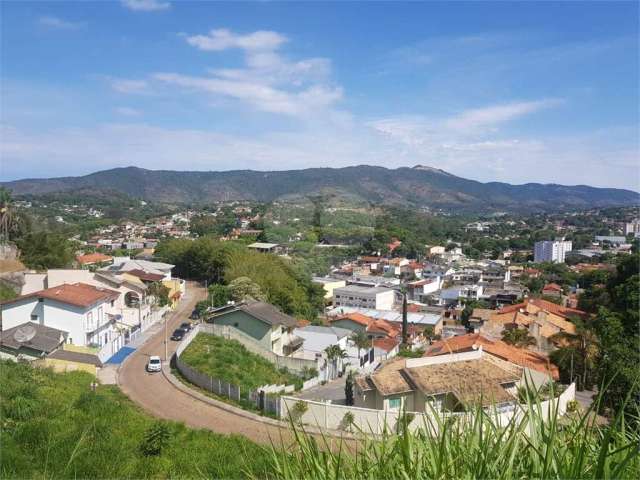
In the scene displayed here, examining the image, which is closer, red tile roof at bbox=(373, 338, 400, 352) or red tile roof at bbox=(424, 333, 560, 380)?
red tile roof at bbox=(424, 333, 560, 380)

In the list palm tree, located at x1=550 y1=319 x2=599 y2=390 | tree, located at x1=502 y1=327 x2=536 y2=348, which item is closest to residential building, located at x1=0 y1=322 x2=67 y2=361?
palm tree, located at x1=550 y1=319 x2=599 y2=390

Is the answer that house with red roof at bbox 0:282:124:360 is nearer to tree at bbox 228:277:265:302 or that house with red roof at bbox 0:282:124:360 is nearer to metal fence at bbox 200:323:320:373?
metal fence at bbox 200:323:320:373

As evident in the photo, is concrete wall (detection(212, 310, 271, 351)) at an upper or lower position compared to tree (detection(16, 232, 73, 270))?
lower

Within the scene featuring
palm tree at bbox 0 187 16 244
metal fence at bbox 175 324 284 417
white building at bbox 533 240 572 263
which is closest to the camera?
metal fence at bbox 175 324 284 417

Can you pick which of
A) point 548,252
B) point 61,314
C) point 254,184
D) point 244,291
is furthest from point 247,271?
point 254,184

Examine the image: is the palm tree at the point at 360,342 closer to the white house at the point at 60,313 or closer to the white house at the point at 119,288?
the white house at the point at 119,288

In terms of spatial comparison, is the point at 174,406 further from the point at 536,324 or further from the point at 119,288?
the point at 536,324
